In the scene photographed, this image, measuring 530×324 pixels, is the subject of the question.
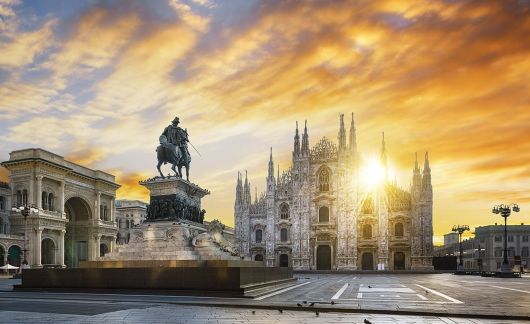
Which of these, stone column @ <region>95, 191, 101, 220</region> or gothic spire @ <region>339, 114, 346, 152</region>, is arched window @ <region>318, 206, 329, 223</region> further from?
stone column @ <region>95, 191, 101, 220</region>

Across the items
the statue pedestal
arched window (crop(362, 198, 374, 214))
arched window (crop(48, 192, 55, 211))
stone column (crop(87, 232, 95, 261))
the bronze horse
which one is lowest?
stone column (crop(87, 232, 95, 261))

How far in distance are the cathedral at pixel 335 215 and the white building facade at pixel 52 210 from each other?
21.3 metres

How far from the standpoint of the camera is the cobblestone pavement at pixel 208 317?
36.3 feet

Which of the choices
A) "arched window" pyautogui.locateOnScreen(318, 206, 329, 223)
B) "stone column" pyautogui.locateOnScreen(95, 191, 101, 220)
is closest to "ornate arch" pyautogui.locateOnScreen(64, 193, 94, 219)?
"stone column" pyautogui.locateOnScreen(95, 191, 101, 220)

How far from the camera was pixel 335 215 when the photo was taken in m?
72.0

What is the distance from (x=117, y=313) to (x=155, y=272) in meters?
6.20

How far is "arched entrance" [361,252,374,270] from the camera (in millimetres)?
69312

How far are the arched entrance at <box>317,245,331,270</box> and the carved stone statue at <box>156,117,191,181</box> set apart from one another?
5140cm

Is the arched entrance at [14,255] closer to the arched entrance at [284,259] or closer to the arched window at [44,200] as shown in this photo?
the arched window at [44,200]

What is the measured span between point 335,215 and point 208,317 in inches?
2419

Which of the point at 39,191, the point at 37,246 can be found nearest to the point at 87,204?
the point at 39,191

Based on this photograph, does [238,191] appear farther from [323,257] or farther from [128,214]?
[128,214]

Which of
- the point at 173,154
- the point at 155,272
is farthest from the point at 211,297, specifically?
the point at 173,154

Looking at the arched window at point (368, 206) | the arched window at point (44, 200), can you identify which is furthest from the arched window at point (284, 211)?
the arched window at point (44, 200)
